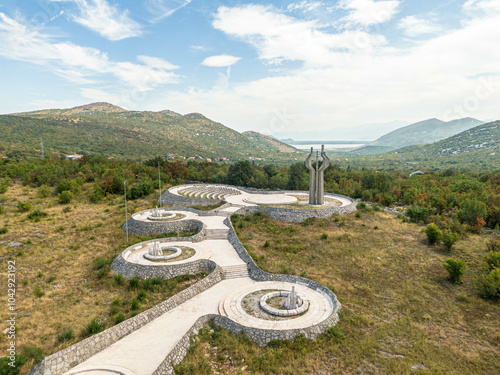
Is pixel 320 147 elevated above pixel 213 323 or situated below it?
above

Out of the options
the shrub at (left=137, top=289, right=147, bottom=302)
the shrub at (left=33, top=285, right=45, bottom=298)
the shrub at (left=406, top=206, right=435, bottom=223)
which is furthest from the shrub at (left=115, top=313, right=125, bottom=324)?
the shrub at (left=406, top=206, right=435, bottom=223)

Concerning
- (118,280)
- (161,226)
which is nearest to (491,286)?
(118,280)

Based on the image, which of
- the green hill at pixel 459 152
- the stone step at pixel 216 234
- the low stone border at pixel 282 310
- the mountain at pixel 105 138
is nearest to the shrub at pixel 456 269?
the low stone border at pixel 282 310

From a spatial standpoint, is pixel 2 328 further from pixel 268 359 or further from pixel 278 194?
pixel 278 194

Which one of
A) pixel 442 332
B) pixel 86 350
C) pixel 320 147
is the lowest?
pixel 442 332

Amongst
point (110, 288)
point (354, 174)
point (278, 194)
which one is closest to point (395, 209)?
point (278, 194)

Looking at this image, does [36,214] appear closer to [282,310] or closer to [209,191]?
[209,191]

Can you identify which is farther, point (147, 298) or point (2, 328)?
point (147, 298)

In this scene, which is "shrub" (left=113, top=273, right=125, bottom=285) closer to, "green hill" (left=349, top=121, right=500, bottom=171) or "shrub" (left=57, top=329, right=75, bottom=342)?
"shrub" (left=57, top=329, right=75, bottom=342)
